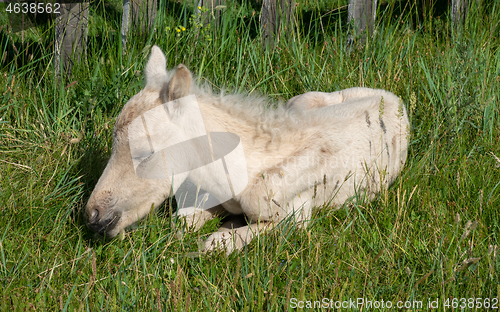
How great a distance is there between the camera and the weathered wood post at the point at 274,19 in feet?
16.9

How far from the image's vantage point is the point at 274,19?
17.6 feet

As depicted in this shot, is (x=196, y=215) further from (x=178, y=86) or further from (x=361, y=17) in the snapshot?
(x=361, y=17)

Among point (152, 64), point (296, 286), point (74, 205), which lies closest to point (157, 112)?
point (152, 64)

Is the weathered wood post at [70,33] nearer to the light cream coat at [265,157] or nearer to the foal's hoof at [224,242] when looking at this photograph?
the light cream coat at [265,157]

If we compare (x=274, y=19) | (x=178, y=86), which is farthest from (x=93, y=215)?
(x=274, y=19)

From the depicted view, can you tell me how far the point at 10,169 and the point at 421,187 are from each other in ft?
10.6

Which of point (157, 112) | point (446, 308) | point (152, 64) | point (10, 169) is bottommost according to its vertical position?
point (446, 308)

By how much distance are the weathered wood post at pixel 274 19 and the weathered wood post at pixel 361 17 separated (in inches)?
28.1

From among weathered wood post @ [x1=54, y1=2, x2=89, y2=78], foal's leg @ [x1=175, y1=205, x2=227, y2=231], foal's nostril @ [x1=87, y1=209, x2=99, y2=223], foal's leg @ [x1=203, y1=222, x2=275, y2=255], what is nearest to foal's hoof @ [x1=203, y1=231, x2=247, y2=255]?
foal's leg @ [x1=203, y1=222, x2=275, y2=255]

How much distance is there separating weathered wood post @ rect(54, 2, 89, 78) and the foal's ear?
7.12 ft

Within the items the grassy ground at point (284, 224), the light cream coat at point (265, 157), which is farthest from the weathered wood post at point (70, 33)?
the light cream coat at point (265, 157)

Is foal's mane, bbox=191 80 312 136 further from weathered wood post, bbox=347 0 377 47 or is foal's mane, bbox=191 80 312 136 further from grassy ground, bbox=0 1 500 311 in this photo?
weathered wood post, bbox=347 0 377 47

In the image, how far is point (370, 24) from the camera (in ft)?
17.8

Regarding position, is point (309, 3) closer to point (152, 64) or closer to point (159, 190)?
point (152, 64)
